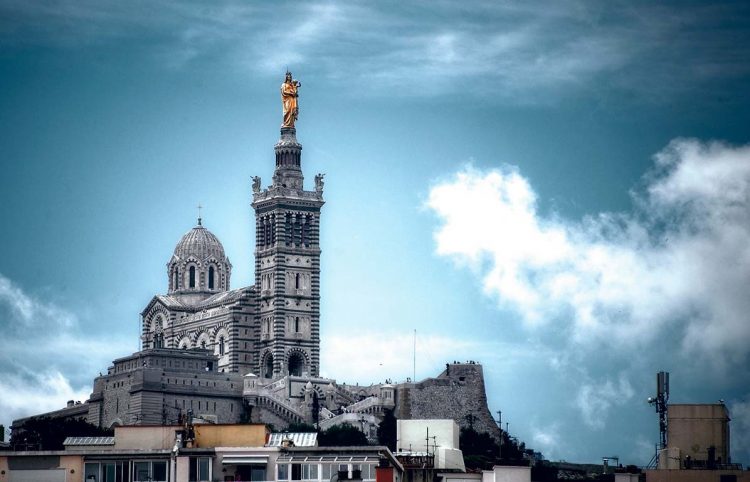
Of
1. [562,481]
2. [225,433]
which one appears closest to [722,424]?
[225,433]

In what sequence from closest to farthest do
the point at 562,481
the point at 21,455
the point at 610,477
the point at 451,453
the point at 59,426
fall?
the point at 21,455 → the point at 451,453 → the point at 610,477 → the point at 562,481 → the point at 59,426

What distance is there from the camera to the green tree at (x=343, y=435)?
621 feet

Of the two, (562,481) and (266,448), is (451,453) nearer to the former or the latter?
(266,448)

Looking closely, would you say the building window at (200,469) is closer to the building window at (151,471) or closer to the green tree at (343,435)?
the building window at (151,471)

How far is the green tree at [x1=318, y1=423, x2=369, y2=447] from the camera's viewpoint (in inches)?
7451

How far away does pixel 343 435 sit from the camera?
A: 193000 millimetres

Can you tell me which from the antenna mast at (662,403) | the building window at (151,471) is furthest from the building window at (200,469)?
the antenna mast at (662,403)

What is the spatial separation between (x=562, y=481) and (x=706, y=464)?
5866 cm

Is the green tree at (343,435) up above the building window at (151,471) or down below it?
above

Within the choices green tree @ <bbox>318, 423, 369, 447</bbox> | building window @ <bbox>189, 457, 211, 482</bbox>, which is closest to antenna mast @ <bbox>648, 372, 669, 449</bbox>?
building window @ <bbox>189, 457, 211, 482</bbox>

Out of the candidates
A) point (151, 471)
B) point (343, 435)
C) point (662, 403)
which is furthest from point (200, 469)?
point (343, 435)

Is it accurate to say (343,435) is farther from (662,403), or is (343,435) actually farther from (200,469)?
(200,469)

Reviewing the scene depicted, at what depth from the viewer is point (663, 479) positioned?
99938 millimetres

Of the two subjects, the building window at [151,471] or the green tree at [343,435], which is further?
the green tree at [343,435]
